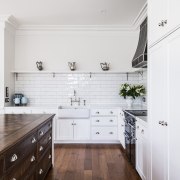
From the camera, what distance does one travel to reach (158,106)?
2.14m

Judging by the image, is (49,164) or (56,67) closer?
(49,164)

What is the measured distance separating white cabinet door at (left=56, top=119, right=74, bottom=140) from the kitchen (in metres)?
0.02

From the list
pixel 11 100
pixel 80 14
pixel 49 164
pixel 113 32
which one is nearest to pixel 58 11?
pixel 80 14

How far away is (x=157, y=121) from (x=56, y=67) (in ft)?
11.9

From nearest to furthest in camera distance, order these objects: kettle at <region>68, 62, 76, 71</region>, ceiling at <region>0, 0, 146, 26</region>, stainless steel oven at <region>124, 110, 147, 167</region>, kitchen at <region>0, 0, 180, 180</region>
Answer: stainless steel oven at <region>124, 110, 147, 167</region>
kitchen at <region>0, 0, 180, 180</region>
ceiling at <region>0, 0, 146, 26</region>
kettle at <region>68, 62, 76, 71</region>

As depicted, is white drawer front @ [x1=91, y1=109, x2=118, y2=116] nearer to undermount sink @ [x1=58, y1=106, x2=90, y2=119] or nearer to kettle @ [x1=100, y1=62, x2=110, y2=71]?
undermount sink @ [x1=58, y1=106, x2=90, y2=119]

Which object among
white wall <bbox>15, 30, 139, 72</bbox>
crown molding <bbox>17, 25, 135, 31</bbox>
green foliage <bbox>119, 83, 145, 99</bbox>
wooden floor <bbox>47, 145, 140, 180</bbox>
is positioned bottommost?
wooden floor <bbox>47, 145, 140, 180</bbox>

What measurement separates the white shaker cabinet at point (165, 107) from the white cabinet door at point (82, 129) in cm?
254

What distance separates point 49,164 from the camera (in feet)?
10.5

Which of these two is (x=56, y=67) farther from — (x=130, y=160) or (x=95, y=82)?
(x=130, y=160)

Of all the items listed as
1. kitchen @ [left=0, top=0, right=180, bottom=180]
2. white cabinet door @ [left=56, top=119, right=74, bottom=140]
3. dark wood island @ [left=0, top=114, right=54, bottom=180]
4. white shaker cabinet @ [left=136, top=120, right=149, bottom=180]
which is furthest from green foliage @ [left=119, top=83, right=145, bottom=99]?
dark wood island @ [left=0, top=114, right=54, bottom=180]

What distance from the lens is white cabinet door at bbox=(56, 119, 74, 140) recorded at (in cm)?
473

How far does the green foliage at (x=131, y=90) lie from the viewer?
463 cm

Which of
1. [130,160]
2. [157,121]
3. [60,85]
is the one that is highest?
[60,85]
